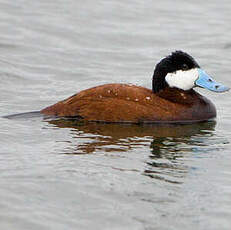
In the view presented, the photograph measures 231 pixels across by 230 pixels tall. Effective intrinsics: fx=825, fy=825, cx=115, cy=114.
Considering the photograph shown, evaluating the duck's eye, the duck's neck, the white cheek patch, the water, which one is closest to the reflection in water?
the water

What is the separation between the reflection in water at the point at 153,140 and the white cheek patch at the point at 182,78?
1.67ft

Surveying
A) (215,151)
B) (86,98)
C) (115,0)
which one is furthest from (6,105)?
(115,0)

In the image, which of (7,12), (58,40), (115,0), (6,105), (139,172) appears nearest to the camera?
(139,172)

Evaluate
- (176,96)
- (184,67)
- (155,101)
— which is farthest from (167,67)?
(155,101)

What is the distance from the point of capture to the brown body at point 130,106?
907cm

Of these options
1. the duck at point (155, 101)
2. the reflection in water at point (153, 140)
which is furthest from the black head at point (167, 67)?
the reflection in water at point (153, 140)

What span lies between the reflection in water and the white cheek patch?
0.51 m

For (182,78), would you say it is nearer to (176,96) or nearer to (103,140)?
(176,96)

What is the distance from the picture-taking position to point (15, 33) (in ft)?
49.0

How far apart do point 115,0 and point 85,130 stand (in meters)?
9.29

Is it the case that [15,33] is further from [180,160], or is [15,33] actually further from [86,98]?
[180,160]

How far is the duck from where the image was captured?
909 cm

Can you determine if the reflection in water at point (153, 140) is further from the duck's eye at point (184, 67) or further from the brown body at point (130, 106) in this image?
the duck's eye at point (184, 67)

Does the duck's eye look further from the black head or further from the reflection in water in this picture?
the reflection in water
